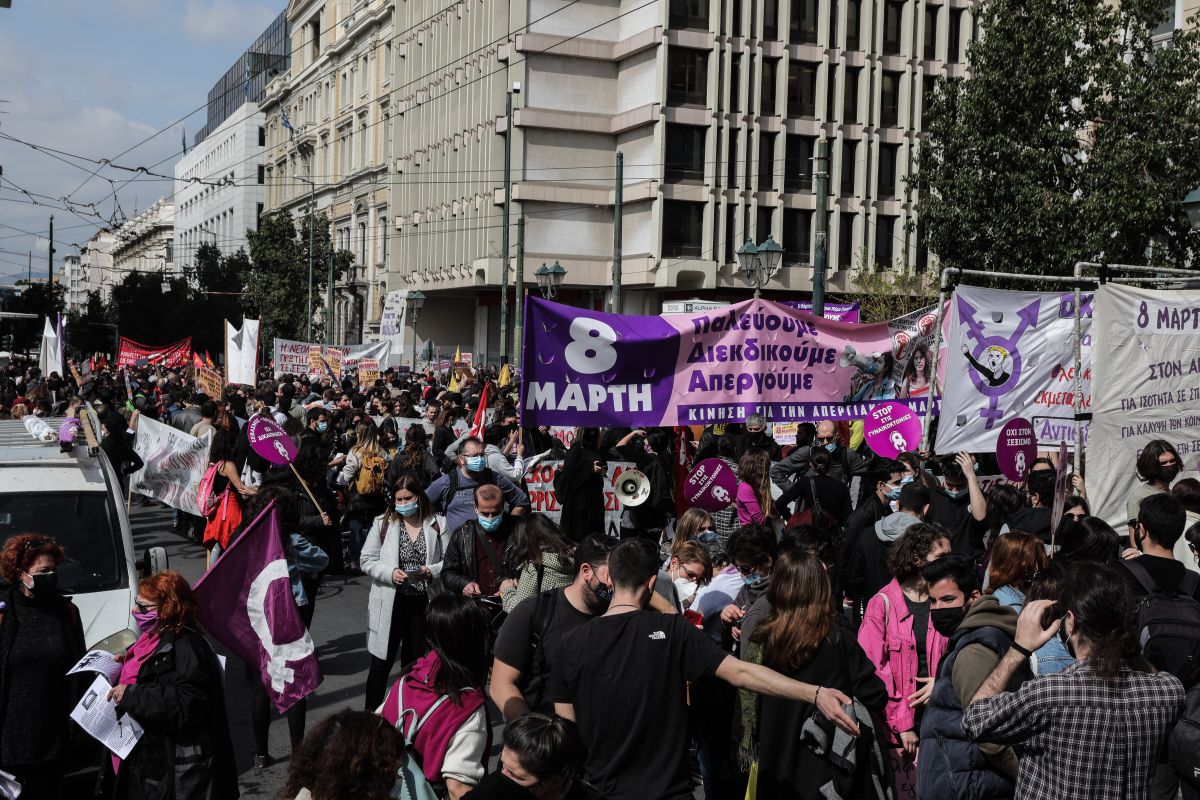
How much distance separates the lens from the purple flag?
5.98 m

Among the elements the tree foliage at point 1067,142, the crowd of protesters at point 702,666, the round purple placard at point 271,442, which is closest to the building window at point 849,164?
the tree foliage at point 1067,142

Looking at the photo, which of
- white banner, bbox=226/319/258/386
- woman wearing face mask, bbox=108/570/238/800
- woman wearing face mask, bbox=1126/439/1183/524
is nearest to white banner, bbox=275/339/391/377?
white banner, bbox=226/319/258/386

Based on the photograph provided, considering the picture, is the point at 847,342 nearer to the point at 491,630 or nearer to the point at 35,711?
the point at 491,630

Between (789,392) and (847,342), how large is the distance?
0.75 meters

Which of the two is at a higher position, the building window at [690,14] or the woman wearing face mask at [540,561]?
the building window at [690,14]

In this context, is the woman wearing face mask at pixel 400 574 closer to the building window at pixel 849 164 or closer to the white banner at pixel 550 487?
the white banner at pixel 550 487

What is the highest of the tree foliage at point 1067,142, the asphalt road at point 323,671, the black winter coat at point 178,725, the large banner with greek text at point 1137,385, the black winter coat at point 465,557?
the tree foliage at point 1067,142

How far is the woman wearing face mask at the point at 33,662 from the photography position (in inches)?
213

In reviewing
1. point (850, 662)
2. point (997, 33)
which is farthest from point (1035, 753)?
point (997, 33)

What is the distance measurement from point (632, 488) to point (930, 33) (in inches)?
1613

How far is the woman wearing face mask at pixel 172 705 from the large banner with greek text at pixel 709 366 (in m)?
3.92

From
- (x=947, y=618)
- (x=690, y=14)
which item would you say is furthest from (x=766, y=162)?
(x=947, y=618)

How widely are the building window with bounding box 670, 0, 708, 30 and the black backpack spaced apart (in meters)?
40.0

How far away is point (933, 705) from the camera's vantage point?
4.52 m
